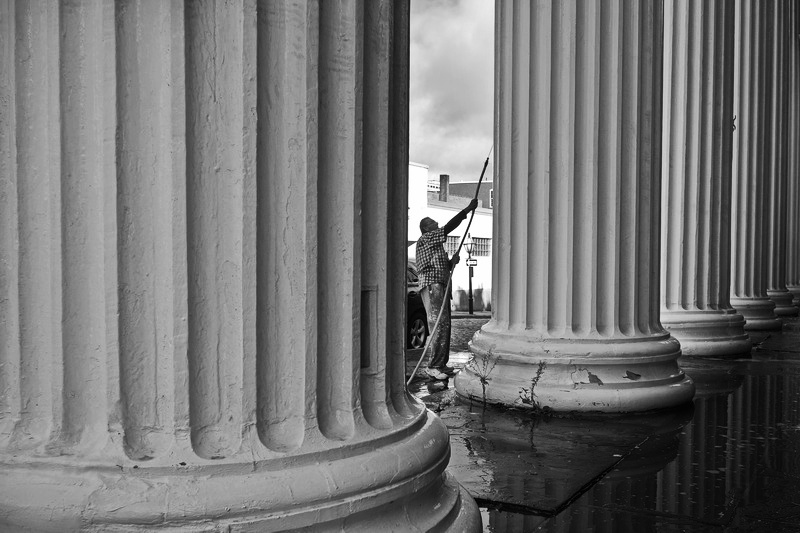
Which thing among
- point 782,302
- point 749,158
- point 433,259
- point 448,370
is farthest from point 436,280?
point 782,302

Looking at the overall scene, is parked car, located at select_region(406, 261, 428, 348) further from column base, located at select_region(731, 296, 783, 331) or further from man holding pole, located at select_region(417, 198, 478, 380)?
column base, located at select_region(731, 296, 783, 331)

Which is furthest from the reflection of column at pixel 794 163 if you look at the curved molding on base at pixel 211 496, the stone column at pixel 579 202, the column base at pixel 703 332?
the curved molding on base at pixel 211 496

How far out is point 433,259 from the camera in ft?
29.5

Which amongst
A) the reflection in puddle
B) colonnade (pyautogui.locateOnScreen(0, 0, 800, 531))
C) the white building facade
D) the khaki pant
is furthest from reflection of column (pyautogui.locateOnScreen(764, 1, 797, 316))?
the white building facade

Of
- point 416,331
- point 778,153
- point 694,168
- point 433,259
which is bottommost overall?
point 416,331

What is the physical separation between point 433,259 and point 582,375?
315cm

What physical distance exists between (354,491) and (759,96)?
12.1 m

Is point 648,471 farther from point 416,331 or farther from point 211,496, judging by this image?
point 416,331

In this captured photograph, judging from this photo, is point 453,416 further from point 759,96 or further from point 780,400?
point 759,96

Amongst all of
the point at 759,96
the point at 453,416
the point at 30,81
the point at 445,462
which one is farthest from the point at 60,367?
the point at 759,96

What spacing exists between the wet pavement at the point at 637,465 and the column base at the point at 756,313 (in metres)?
6.01

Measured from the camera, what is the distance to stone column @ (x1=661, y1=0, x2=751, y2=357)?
31.4 ft

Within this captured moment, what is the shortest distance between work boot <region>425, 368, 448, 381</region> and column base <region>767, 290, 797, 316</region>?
1033 cm

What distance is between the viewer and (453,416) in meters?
6.02
